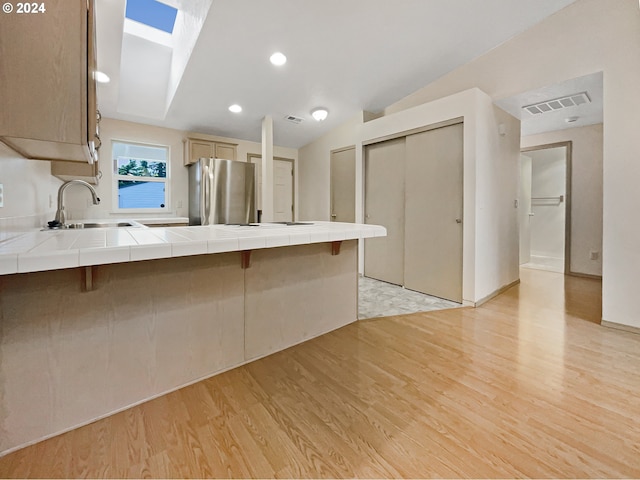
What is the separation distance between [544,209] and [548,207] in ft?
0.27

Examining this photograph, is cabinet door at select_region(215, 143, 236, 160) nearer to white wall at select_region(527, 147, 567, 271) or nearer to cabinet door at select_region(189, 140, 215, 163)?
cabinet door at select_region(189, 140, 215, 163)

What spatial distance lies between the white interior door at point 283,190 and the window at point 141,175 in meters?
1.82

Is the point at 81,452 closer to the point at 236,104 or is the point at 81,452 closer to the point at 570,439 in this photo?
the point at 570,439

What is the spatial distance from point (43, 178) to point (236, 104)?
7.52 feet

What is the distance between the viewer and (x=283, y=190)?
5.69 metres

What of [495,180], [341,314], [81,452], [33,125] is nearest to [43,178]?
[33,125]

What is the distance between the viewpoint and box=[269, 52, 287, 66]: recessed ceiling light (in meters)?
3.09

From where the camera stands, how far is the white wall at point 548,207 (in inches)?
237

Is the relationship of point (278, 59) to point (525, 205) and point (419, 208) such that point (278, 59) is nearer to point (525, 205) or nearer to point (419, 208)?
point (419, 208)

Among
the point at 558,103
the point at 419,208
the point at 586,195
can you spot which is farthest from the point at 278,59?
the point at 586,195

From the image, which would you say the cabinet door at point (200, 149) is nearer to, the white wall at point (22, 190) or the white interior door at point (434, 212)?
the white wall at point (22, 190)

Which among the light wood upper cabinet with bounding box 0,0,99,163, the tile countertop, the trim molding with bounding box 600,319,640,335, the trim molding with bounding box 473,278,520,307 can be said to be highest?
the light wood upper cabinet with bounding box 0,0,99,163

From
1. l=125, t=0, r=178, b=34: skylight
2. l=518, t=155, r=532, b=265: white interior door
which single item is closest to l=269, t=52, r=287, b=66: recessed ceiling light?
l=125, t=0, r=178, b=34: skylight

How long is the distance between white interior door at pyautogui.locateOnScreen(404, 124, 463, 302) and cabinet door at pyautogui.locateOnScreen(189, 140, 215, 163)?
116 inches
